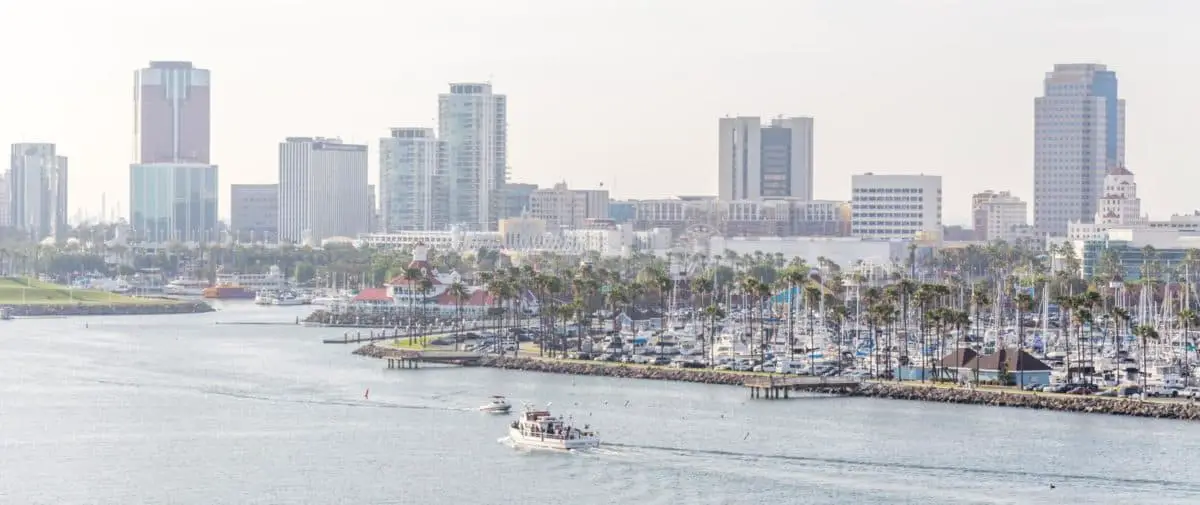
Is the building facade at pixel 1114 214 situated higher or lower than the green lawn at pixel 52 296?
higher

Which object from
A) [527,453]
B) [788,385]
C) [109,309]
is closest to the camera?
[527,453]

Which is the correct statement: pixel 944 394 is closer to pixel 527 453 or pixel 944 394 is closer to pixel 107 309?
pixel 527 453

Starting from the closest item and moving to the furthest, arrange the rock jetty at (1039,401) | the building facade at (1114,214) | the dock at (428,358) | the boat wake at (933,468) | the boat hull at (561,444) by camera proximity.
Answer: the boat wake at (933,468)
the boat hull at (561,444)
the rock jetty at (1039,401)
the dock at (428,358)
the building facade at (1114,214)

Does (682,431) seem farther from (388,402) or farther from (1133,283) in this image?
(1133,283)

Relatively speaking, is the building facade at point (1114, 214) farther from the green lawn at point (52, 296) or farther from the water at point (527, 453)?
the water at point (527, 453)

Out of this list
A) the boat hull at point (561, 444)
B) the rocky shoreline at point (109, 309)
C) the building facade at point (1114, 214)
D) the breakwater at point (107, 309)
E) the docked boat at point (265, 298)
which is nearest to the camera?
the boat hull at point (561, 444)

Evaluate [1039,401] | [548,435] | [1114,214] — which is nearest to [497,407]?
[548,435]

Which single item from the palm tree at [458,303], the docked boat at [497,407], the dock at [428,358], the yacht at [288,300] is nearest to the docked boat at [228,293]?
the yacht at [288,300]
